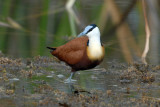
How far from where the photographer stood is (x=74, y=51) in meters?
7.56

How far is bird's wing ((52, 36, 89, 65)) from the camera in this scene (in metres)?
7.43

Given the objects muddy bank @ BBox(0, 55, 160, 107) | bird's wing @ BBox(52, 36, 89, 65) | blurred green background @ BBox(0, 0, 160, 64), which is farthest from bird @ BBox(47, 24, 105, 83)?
blurred green background @ BBox(0, 0, 160, 64)

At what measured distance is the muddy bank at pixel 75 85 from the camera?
6141 millimetres

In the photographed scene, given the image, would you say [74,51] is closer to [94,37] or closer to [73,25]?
[94,37]

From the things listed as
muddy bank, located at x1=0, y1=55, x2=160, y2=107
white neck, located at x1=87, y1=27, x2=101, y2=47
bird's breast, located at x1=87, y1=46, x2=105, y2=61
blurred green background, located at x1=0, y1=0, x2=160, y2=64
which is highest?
blurred green background, located at x1=0, y1=0, x2=160, y2=64

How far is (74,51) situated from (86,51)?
29 centimetres

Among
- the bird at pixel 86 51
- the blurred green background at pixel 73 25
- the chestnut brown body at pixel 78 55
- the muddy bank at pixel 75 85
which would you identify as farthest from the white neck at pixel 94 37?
the blurred green background at pixel 73 25

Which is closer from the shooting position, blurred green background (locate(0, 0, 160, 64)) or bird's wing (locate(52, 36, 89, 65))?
bird's wing (locate(52, 36, 89, 65))

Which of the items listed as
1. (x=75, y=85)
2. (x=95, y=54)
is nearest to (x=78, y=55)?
(x=95, y=54)

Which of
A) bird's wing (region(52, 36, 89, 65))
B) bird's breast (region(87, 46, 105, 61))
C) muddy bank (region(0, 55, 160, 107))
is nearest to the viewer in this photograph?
muddy bank (region(0, 55, 160, 107))

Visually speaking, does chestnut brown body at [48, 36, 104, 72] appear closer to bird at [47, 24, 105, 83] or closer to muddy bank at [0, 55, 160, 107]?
bird at [47, 24, 105, 83]

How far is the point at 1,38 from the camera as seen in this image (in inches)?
426

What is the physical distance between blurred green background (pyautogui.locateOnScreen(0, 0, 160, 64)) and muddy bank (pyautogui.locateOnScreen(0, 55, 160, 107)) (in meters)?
1.06

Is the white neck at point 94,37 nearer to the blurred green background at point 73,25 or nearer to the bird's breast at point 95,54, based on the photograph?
the bird's breast at point 95,54
